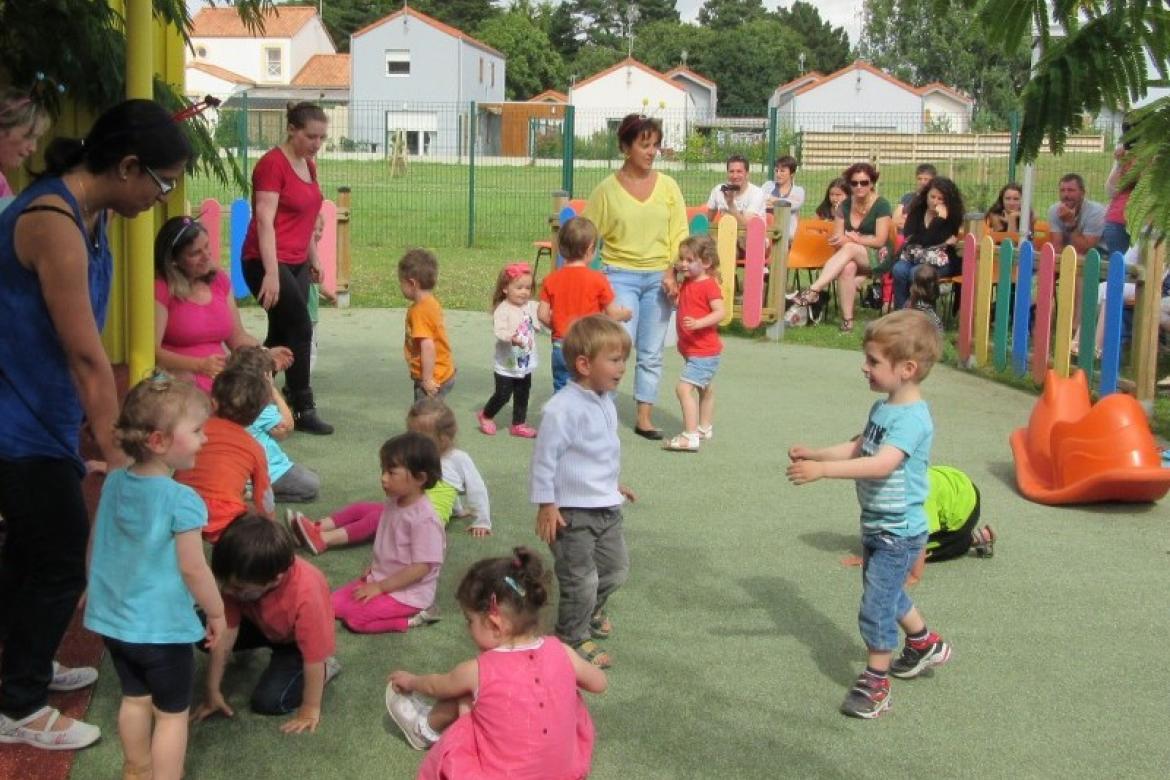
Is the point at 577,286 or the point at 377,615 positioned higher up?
the point at 577,286

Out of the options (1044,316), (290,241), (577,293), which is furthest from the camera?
(1044,316)

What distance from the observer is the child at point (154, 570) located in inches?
146

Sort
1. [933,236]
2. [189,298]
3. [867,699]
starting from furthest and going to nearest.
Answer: [933,236], [189,298], [867,699]

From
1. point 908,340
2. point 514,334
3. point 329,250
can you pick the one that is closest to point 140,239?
point 908,340

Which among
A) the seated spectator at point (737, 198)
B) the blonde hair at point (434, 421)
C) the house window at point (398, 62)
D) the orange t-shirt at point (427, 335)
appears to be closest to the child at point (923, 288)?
the seated spectator at point (737, 198)

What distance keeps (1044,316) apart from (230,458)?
25.1ft

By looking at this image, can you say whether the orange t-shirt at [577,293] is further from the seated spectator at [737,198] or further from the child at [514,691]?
the seated spectator at [737,198]

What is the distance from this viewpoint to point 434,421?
644cm

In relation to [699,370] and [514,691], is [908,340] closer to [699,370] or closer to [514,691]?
[514,691]

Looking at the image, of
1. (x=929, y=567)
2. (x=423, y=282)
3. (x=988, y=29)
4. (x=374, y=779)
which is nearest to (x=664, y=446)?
(x=423, y=282)

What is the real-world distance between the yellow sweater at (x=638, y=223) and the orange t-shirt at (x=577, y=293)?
1.71ft

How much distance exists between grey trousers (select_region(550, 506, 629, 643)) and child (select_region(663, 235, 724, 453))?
3.61m

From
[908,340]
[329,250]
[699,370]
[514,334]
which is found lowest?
[699,370]

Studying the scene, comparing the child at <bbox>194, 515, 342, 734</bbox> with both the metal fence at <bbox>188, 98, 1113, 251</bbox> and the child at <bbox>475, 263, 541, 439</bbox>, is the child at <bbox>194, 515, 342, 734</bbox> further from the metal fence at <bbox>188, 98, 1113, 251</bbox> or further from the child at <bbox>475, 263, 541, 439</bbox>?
the metal fence at <bbox>188, 98, 1113, 251</bbox>
